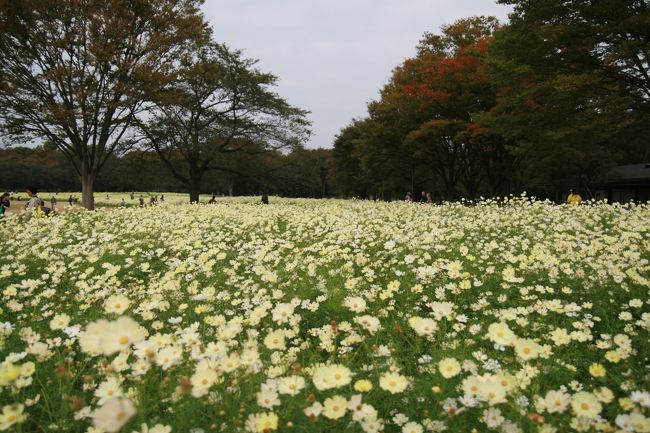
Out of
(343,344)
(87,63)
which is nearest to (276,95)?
(87,63)

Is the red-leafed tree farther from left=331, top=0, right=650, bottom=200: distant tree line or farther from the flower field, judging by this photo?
the flower field

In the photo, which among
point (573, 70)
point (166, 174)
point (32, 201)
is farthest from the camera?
point (166, 174)

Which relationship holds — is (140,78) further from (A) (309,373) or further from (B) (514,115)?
(A) (309,373)

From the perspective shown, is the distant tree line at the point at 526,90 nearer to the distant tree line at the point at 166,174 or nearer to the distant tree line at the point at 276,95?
the distant tree line at the point at 276,95

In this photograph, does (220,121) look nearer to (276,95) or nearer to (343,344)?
(276,95)

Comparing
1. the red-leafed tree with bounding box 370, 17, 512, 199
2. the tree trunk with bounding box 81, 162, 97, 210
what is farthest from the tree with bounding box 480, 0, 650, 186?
the tree trunk with bounding box 81, 162, 97, 210

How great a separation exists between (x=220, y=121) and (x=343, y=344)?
26.7 m

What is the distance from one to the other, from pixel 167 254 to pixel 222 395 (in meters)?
5.35

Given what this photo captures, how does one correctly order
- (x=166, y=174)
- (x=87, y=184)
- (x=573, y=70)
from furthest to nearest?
(x=166, y=174), (x=87, y=184), (x=573, y=70)

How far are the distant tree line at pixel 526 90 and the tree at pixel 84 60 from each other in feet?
42.4

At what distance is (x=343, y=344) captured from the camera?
319 cm

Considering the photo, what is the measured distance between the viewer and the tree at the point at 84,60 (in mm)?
15797

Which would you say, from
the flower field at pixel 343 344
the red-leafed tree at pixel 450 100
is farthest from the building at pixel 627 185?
the flower field at pixel 343 344

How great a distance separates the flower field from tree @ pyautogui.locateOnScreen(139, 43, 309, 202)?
19.7 m
